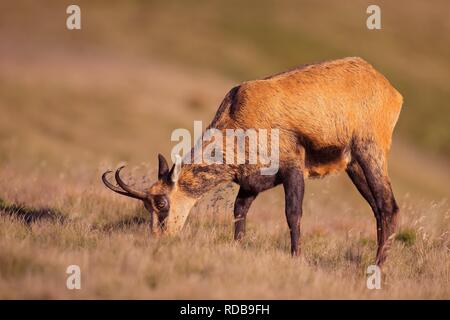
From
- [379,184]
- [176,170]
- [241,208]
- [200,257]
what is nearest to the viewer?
[200,257]

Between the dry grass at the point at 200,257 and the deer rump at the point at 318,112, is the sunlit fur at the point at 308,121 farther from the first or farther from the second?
the dry grass at the point at 200,257

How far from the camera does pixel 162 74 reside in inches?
1610

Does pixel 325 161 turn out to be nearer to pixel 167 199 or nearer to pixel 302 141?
pixel 302 141

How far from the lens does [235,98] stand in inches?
412

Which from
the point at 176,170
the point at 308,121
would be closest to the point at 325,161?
the point at 308,121

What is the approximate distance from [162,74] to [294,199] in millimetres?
31782

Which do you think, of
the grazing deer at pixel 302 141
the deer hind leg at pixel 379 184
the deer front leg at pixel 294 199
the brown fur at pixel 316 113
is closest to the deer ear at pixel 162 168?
the grazing deer at pixel 302 141

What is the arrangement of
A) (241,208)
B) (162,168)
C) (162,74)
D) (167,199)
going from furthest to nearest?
(162,74) → (241,208) → (162,168) → (167,199)

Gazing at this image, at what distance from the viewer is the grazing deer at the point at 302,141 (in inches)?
395

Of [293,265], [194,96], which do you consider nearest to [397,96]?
[293,265]

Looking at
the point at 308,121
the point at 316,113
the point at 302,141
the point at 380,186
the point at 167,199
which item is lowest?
the point at 167,199

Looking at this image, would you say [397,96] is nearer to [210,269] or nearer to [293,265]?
[293,265]

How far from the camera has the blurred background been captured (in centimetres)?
2282

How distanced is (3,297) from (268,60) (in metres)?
50.5
